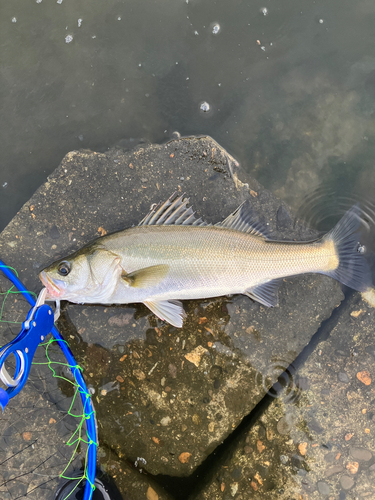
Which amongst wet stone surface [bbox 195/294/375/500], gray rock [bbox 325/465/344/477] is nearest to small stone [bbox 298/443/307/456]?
wet stone surface [bbox 195/294/375/500]

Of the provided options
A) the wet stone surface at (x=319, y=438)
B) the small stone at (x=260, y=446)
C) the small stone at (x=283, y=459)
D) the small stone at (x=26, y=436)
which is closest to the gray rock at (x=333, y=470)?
the wet stone surface at (x=319, y=438)

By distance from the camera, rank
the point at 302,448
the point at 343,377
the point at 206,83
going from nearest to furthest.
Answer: the point at 302,448 → the point at 343,377 → the point at 206,83

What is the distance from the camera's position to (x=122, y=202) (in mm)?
3342

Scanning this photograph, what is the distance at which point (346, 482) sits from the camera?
3.09 metres

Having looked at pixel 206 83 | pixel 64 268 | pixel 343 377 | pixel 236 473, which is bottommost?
pixel 236 473

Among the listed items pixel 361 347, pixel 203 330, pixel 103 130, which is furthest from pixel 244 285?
pixel 103 130

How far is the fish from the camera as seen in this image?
288 centimetres

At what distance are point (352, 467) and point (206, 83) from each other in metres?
4.26

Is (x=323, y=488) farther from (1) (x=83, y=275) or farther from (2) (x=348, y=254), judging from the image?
(1) (x=83, y=275)

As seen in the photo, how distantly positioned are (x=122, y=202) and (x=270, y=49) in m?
2.43

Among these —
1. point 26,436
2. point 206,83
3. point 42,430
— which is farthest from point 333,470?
point 206,83

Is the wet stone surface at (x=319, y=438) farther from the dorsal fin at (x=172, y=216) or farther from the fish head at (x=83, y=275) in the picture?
the fish head at (x=83, y=275)

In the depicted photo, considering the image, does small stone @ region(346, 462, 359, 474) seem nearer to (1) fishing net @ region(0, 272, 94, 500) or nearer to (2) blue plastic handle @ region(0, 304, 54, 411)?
(1) fishing net @ region(0, 272, 94, 500)

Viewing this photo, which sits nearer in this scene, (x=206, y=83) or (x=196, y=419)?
(x=196, y=419)
